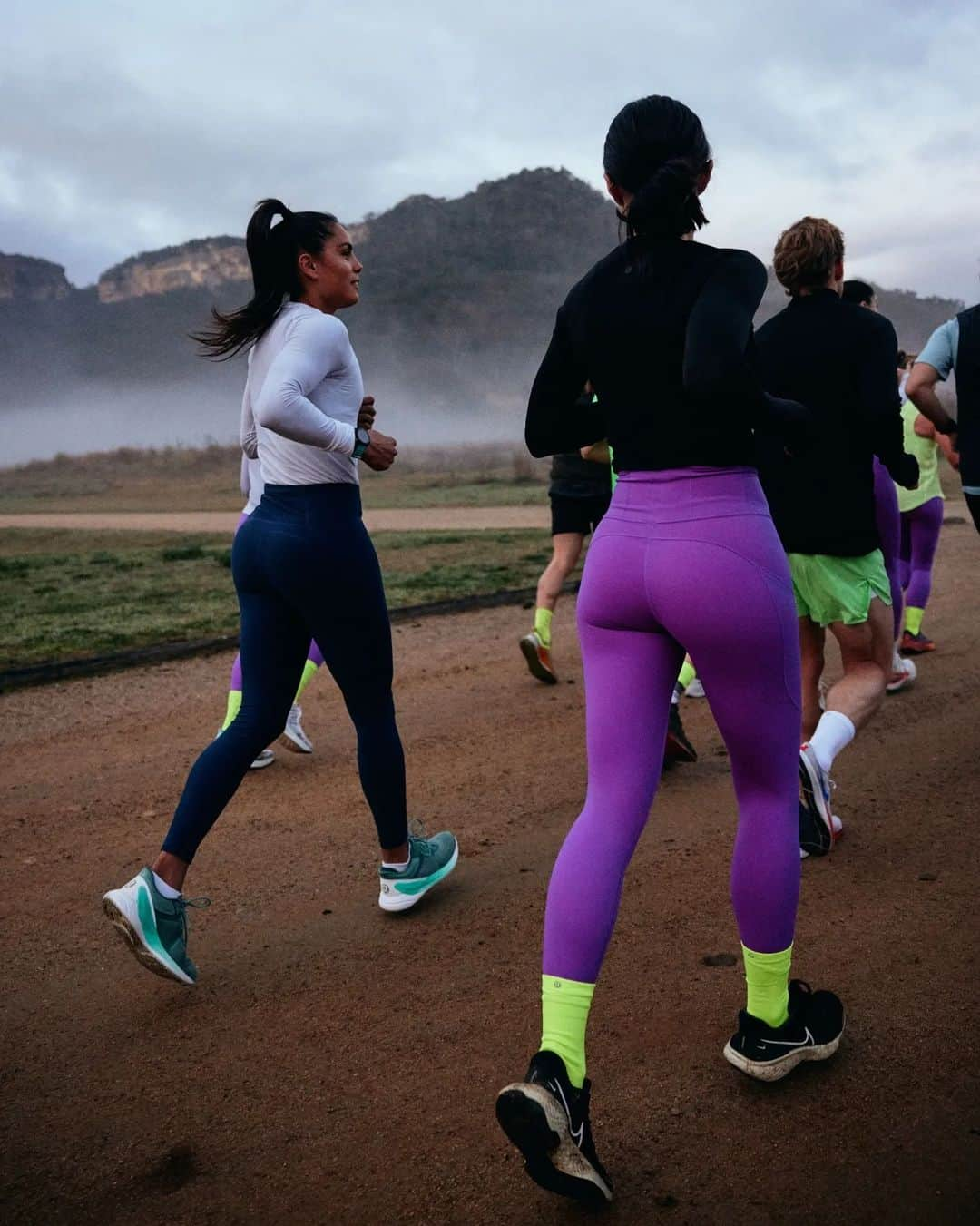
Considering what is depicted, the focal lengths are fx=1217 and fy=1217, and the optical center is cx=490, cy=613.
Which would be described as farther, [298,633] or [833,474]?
[833,474]

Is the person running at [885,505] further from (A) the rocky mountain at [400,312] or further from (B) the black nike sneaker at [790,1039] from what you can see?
(A) the rocky mountain at [400,312]

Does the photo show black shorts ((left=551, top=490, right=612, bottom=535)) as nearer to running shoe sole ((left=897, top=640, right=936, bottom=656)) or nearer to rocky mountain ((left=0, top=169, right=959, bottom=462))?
running shoe sole ((left=897, top=640, right=936, bottom=656))

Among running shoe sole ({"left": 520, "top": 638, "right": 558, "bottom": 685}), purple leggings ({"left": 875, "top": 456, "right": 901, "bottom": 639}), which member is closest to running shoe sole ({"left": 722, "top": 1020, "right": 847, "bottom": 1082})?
purple leggings ({"left": 875, "top": 456, "right": 901, "bottom": 639})

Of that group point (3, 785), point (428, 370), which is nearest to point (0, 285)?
point (428, 370)

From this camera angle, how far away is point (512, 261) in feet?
Answer: 500

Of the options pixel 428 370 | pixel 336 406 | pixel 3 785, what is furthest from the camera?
pixel 428 370

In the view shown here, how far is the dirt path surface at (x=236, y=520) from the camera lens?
725 inches

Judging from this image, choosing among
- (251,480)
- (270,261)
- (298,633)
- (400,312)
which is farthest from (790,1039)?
(400,312)

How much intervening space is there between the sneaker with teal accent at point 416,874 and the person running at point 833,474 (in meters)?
1.23

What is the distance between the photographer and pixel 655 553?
8.17 feet

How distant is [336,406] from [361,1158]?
2.06 metres

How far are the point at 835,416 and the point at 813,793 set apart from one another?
128 cm

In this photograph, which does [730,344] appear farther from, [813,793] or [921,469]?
[921,469]

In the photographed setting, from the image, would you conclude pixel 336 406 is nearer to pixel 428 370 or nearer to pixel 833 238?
pixel 833 238
